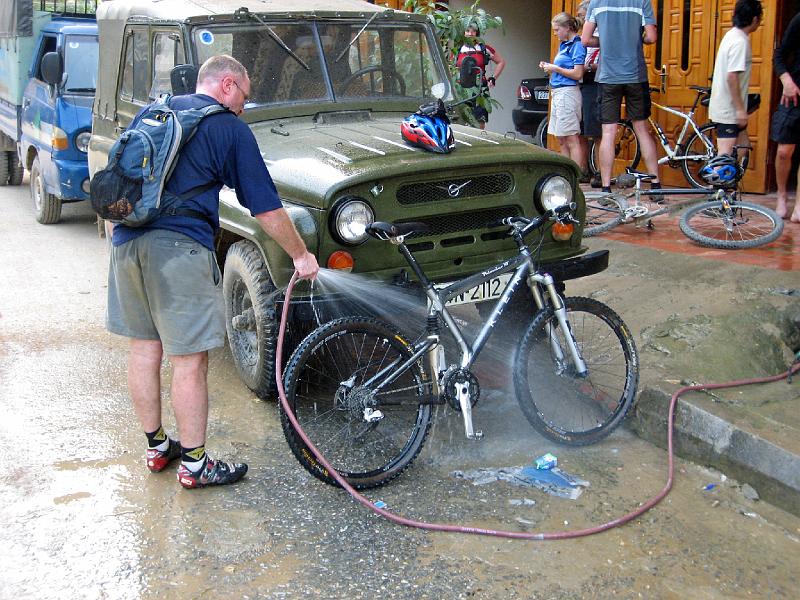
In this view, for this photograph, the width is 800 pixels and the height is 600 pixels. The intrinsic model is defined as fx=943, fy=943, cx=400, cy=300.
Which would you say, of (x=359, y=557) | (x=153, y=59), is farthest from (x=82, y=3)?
(x=359, y=557)

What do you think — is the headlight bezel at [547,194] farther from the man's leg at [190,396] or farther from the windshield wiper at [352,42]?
the man's leg at [190,396]

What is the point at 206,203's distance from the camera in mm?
4078

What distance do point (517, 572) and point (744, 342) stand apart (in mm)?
2739

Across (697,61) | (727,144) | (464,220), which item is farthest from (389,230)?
(697,61)

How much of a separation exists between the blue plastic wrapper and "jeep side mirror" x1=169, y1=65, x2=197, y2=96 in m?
2.72

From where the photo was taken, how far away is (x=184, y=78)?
204 inches

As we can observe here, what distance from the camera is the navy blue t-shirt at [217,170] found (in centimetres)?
399

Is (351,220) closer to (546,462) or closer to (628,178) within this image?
(546,462)

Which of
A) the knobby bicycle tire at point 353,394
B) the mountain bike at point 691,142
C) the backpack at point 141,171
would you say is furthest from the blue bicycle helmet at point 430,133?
the mountain bike at point 691,142

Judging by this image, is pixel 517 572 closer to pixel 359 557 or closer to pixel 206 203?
pixel 359 557

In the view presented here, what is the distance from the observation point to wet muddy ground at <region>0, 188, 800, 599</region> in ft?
11.3

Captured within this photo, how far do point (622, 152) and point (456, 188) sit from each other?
648cm

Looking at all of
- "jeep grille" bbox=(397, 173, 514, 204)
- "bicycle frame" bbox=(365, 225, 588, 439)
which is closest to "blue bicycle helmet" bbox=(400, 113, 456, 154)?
"jeep grille" bbox=(397, 173, 514, 204)

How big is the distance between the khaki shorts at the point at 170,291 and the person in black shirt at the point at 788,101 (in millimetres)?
5731
